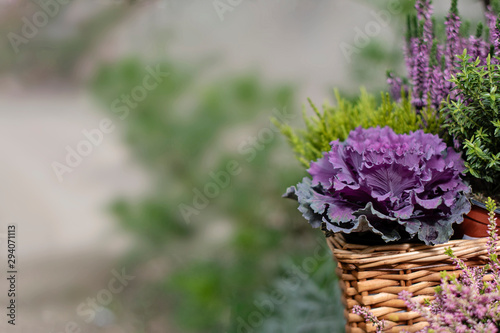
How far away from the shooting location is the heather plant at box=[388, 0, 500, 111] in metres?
0.72

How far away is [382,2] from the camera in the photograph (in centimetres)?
132

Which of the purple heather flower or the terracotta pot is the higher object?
the purple heather flower

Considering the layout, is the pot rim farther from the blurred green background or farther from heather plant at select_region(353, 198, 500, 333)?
the blurred green background

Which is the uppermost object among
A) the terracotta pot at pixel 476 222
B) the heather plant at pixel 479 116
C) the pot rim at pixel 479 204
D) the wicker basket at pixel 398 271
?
the heather plant at pixel 479 116

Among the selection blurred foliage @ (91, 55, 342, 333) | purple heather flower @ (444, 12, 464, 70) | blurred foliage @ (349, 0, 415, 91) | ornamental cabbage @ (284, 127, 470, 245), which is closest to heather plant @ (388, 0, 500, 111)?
purple heather flower @ (444, 12, 464, 70)

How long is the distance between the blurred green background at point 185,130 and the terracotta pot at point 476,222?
0.76m

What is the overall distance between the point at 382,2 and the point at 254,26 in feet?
1.75

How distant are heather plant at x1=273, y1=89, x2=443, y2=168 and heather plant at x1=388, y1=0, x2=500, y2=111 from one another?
0.03 metres

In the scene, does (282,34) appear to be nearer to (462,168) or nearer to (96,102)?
(96,102)

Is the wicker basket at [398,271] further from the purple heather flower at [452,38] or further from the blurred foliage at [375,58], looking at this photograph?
the blurred foliage at [375,58]

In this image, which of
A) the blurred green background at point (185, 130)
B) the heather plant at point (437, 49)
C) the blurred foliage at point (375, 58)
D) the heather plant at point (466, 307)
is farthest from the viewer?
the blurred green background at point (185, 130)

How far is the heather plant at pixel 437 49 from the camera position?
717 mm

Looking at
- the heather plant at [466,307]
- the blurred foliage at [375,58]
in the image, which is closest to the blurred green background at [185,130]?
the blurred foliage at [375,58]

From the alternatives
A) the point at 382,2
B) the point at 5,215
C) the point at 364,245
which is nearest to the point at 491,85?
the point at 364,245
